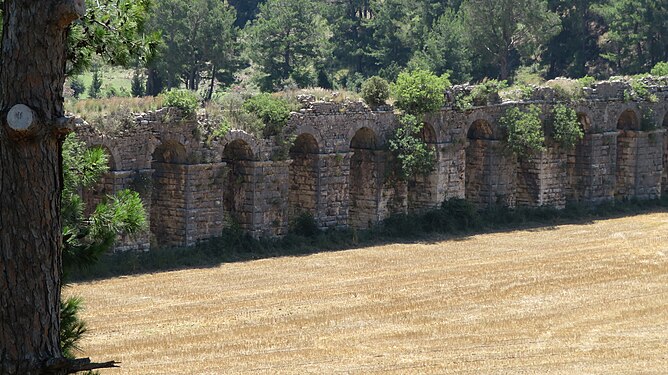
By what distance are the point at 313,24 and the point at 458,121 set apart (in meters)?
22.8

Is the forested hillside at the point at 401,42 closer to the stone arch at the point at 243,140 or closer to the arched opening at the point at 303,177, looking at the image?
the arched opening at the point at 303,177

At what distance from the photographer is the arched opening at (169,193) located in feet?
101

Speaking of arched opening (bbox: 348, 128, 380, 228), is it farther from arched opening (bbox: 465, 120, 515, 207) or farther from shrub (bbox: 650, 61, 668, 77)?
shrub (bbox: 650, 61, 668, 77)

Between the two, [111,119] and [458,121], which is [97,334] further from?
[458,121]

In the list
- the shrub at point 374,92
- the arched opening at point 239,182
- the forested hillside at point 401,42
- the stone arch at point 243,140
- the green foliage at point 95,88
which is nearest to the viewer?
the stone arch at point 243,140

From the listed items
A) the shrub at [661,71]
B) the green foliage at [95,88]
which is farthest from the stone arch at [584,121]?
the green foliage at [95,88]

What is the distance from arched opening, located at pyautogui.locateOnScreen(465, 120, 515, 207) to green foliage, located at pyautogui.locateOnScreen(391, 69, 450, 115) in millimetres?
2643

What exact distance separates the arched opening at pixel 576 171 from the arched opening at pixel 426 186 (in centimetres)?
602

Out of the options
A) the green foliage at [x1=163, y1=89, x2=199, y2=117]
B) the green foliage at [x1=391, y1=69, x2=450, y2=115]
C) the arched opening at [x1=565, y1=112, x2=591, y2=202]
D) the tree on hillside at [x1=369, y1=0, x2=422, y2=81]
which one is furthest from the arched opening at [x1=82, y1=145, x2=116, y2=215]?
the tree on hillside at [x1=369, y1=0, x2=422, y2=81]

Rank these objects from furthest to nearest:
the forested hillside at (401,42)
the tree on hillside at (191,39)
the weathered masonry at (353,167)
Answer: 1. the forested hillside at (401,42)
2. the tree on hillside at (191,39)
3. the weathered masonry at (353,167)

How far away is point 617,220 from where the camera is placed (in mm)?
38469

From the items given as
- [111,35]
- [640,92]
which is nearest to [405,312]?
[111,35]

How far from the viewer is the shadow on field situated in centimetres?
2972

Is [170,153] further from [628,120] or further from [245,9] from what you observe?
[245,9]
